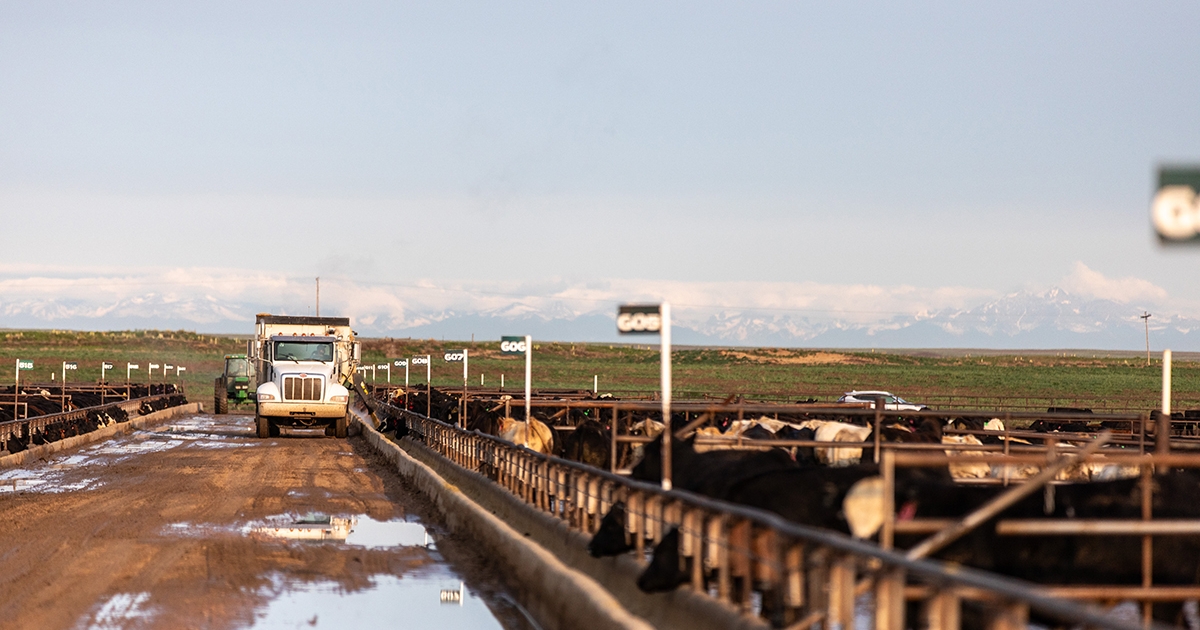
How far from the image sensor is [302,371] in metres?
46.2

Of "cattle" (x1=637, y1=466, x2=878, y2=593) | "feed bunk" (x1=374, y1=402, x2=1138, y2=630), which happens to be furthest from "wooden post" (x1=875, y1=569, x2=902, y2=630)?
"cattle" (x1=637, y1=466, x2=878, y2=593)

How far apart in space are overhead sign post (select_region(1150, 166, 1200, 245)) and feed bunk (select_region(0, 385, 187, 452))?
2903 cm

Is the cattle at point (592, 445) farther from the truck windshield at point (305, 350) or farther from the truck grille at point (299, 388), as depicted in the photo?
the truck windshield at point (305, 350)

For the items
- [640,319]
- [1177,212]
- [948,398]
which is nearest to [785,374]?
[948,398]

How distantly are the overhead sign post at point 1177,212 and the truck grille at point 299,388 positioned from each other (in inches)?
1597

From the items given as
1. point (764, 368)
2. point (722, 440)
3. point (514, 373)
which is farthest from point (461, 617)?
point (764, 368)

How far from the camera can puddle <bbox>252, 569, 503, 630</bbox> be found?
12.1 metres

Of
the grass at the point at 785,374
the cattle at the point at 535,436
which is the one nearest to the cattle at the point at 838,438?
the cattle at the point at 535,436

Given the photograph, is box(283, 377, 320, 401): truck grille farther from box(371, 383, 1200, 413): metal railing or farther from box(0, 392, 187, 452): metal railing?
box(0, 392, 187, 452): metal railing

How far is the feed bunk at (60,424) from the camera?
3256 centimetres

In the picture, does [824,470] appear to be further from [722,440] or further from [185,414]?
[185,414]

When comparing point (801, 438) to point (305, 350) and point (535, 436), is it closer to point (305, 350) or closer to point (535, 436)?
point (535, 436)

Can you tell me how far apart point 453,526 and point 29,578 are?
6.90m

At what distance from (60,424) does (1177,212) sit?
122ft
